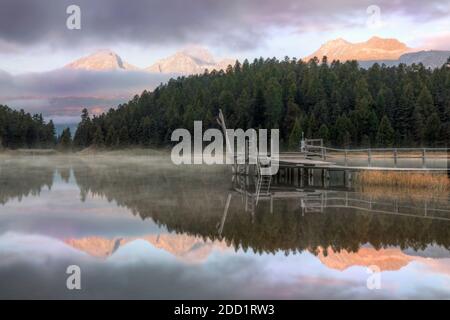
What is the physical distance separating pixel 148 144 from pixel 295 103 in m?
34.1

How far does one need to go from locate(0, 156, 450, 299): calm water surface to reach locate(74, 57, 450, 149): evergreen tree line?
7048 centimetres

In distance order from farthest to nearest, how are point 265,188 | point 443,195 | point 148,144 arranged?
1. point 148,144
2. point 265,188
3. point 443,195

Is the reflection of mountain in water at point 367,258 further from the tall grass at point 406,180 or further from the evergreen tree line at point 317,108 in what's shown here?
the evergreen tree line at point 317,108

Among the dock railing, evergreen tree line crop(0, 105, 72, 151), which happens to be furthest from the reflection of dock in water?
evergreen tree line crop(0, 105, 72, 151)

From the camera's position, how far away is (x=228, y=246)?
13047 millimetres

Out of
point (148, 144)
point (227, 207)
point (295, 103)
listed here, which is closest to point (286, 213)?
point (227, 207)

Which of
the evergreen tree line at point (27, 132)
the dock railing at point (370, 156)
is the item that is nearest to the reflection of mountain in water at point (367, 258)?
the dock railing at point (370, 156)

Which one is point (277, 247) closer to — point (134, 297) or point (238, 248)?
point (238, 248)

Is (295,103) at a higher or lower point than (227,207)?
higher

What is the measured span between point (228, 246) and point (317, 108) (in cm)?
8908

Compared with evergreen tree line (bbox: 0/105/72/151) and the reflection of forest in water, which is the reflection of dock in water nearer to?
the reflection of forest in water

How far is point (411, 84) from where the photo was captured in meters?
101

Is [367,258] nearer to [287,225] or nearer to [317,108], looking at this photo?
[287,225]

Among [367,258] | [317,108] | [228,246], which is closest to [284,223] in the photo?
[228,246]
